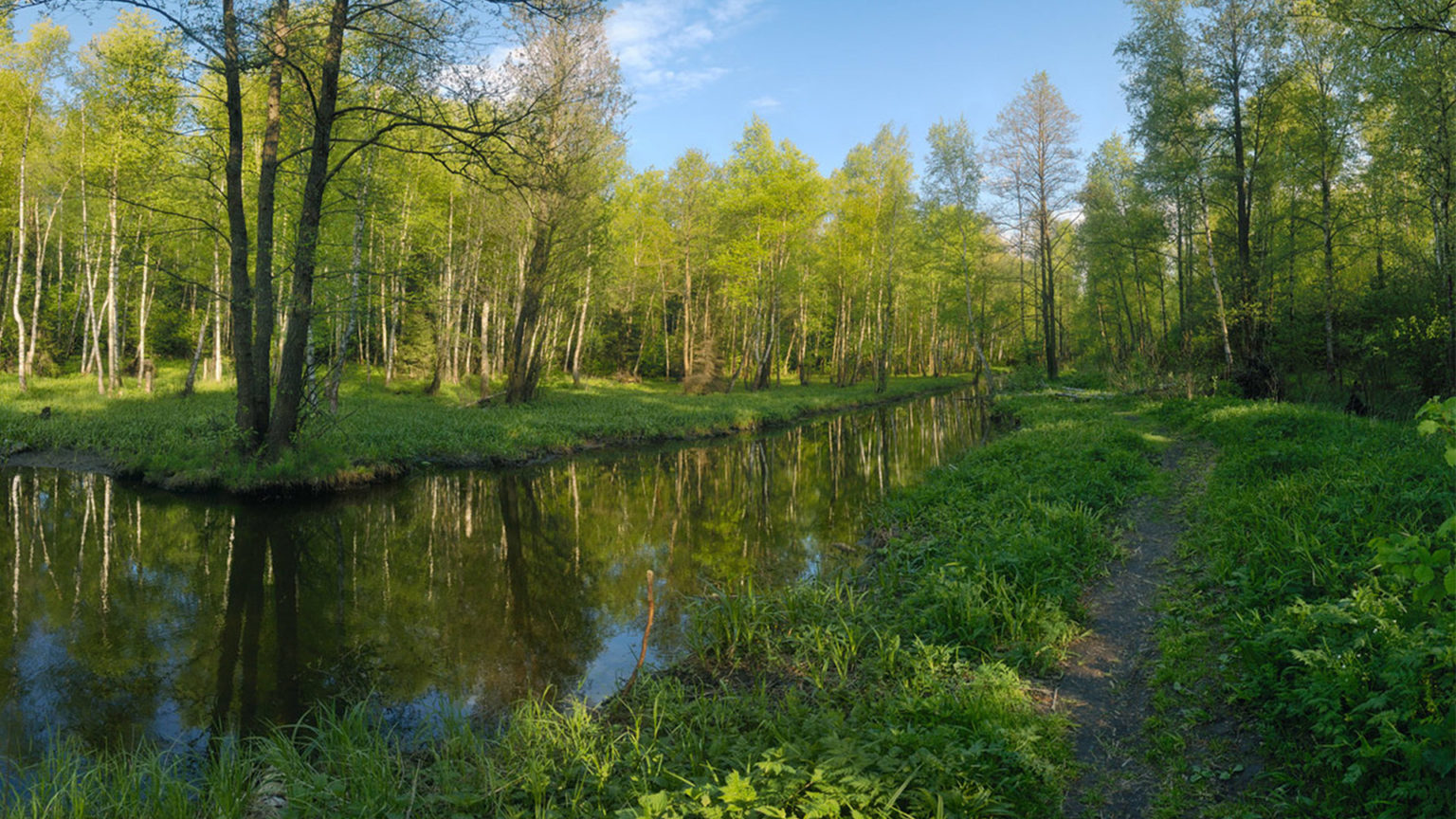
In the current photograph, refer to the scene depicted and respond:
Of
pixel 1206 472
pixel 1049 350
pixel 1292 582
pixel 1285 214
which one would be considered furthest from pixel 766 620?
pixel 1049 350

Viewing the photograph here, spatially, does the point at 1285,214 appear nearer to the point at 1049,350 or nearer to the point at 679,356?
the point at 1049,350

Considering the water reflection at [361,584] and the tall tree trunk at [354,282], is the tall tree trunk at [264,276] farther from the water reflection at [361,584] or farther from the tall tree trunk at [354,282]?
the tall tree trunk at [354,282]

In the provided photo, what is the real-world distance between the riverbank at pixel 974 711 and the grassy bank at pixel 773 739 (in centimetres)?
2

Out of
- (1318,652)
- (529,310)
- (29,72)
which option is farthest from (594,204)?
(1318,652)

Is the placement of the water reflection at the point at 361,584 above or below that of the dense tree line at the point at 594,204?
below

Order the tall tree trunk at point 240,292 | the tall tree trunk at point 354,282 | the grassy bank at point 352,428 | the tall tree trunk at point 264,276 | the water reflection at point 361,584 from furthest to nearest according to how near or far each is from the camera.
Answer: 1. the tall tree trunk at point 354,282
2. the grassy bank at point 352,428
3. the tall tree trunk at point 240,292
4. the tall tree trunk at point 264,276
5. the water reflection at point 361,584

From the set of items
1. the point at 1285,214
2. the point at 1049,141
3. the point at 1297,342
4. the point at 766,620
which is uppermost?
the point at 1049,141

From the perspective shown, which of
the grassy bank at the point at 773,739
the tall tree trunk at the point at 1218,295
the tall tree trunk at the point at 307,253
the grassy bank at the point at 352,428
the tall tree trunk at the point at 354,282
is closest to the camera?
the grassy bank at the point at 773,739

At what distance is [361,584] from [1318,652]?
9.27 meters

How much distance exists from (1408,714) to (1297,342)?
19498 millimetres

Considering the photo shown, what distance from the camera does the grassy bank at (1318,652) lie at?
9.96ft

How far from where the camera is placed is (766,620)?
6.61 meters

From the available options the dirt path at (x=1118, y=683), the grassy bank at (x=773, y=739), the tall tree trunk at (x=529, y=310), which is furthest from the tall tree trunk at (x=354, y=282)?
the dirt path at (x=1118, y=683)

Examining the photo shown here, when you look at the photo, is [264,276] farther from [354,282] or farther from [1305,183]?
[1305,183]
